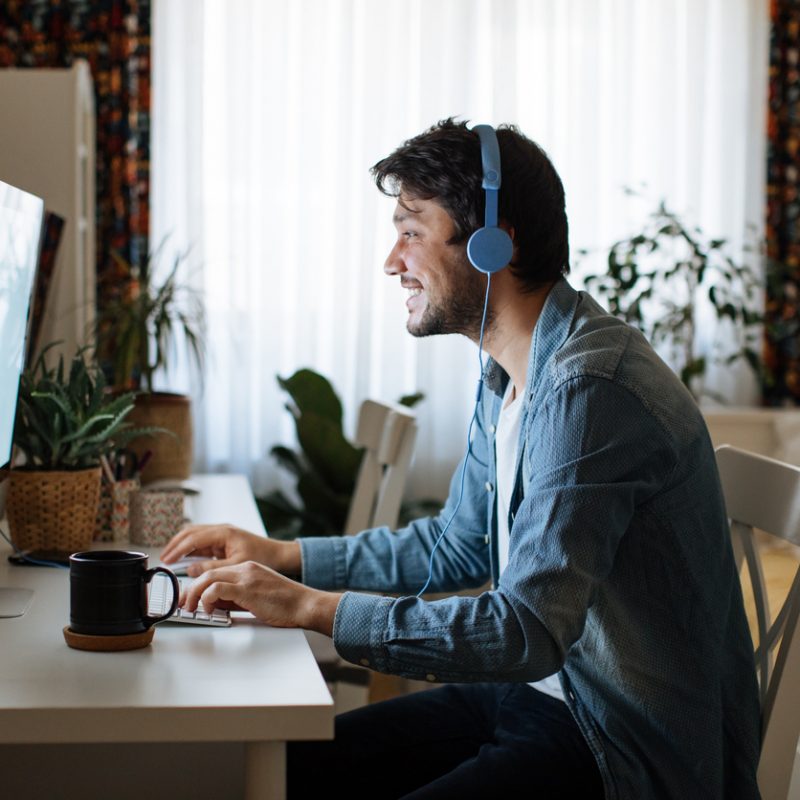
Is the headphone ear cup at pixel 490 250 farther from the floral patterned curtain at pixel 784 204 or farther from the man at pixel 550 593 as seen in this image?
the floral patterned curtain at pixel 784 204

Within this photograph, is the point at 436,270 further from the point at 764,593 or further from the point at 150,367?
the point at 150,367

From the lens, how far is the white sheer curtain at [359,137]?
12.1ft

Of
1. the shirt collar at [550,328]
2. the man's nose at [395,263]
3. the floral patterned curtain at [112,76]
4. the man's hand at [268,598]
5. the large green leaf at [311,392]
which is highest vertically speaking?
the floral patterned curtain at [112,76]

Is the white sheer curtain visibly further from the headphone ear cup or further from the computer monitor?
the headphone ear cup

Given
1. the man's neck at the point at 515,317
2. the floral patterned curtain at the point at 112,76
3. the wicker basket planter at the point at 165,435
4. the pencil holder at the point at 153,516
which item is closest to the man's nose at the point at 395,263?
A: the man's neck at the point at 515,317

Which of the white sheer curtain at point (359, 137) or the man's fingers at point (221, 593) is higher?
the white sheer curtain at point (359, 137)

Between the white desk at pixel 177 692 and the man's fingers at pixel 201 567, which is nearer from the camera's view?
the white desk at pixel 177 692

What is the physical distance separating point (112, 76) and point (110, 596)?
304 centimetres

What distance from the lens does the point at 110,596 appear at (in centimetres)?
98

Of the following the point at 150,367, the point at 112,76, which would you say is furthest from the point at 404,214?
the point at 112,76

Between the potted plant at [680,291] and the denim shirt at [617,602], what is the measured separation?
101 inches

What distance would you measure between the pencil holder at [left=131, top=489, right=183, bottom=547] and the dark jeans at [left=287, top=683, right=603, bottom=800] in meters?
0.41

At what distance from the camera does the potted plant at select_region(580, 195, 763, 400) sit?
364 cm

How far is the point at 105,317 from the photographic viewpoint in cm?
252
